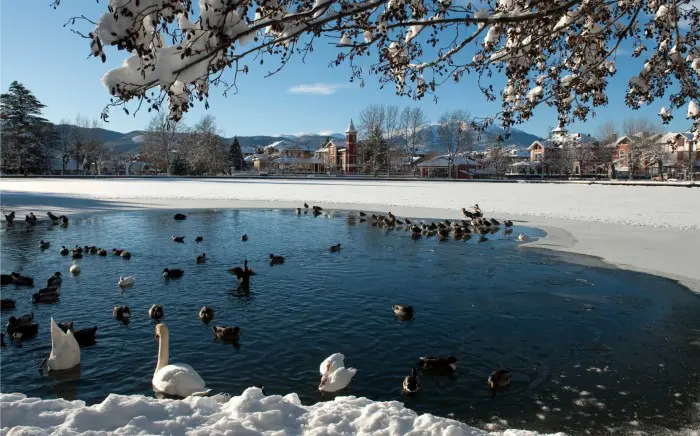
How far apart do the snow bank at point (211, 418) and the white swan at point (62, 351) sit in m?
1.70

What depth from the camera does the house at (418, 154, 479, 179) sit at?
98.0 m

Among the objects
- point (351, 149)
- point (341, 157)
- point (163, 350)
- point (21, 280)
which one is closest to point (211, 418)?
point (163, 350)

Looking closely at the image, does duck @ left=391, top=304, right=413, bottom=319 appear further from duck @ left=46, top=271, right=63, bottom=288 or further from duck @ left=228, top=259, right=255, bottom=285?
duck @ left=46, top=271, right=63, bottom=288

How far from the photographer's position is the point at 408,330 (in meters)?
8.09

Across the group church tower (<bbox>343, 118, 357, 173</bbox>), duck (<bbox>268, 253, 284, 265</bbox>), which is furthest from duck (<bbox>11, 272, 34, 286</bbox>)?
church tower (<bbox>343, 118, 357, 173</bbox>)

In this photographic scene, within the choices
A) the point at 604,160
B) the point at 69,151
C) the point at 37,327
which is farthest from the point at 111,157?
the point at 37,327

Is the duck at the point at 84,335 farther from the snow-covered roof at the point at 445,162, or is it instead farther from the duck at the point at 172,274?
the snow-covered roof at the point at 445,162

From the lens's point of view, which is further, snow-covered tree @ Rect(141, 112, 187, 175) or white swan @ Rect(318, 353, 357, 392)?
snow-covered tree @ Rect(141, 112, 187, 175)

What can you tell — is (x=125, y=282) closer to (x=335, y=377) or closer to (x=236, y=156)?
(x=335, y=377)

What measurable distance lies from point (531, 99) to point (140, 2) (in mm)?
6267

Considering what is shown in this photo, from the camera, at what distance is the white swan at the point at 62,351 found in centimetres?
620

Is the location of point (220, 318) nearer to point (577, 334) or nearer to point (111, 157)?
point (577, 334)

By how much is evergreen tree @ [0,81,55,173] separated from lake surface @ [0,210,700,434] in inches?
2742

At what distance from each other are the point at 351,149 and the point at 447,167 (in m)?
23.4
